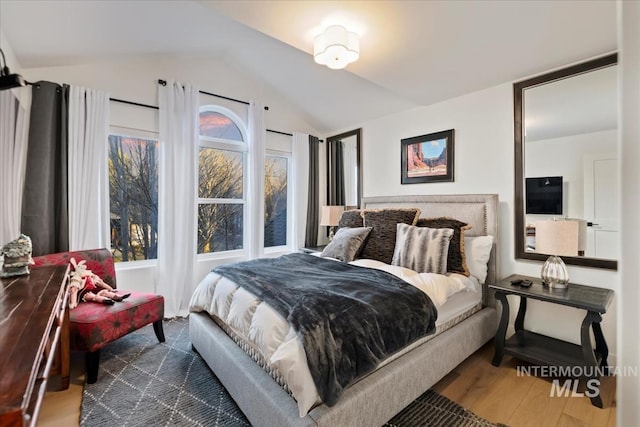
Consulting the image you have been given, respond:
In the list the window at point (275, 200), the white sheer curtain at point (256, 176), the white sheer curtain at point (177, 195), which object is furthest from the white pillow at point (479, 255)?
the white sheer curtain at point (177, 195)

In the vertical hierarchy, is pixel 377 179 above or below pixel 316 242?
above

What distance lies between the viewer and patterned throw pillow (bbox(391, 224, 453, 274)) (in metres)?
2.31

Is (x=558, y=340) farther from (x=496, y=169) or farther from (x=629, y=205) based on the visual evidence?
(x=629, y=205)

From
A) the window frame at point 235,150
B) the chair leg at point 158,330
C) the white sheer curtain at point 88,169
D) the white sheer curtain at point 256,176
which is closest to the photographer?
the chair leg at point 158,330

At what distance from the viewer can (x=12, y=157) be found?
2330 mm

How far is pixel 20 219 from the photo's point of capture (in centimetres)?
243

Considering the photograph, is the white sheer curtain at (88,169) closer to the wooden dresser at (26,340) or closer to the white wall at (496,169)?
the wooden dresser at (26,340)

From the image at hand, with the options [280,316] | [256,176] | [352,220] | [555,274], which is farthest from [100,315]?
[555,274]

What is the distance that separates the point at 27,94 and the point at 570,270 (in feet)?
15.7

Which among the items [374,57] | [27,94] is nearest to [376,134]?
[374,57]

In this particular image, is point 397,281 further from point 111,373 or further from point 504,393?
point 111,373

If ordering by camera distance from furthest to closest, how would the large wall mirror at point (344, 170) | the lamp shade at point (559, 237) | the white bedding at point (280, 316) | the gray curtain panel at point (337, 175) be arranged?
the gray curtain panel at point (337, 175), the large wall mirror at point (344, 170), the lamp shade at point (559, 237), the white bedding at point (280, 316)

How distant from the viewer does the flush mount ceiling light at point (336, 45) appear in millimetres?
1909

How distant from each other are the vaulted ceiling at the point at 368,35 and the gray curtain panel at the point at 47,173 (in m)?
0.33
